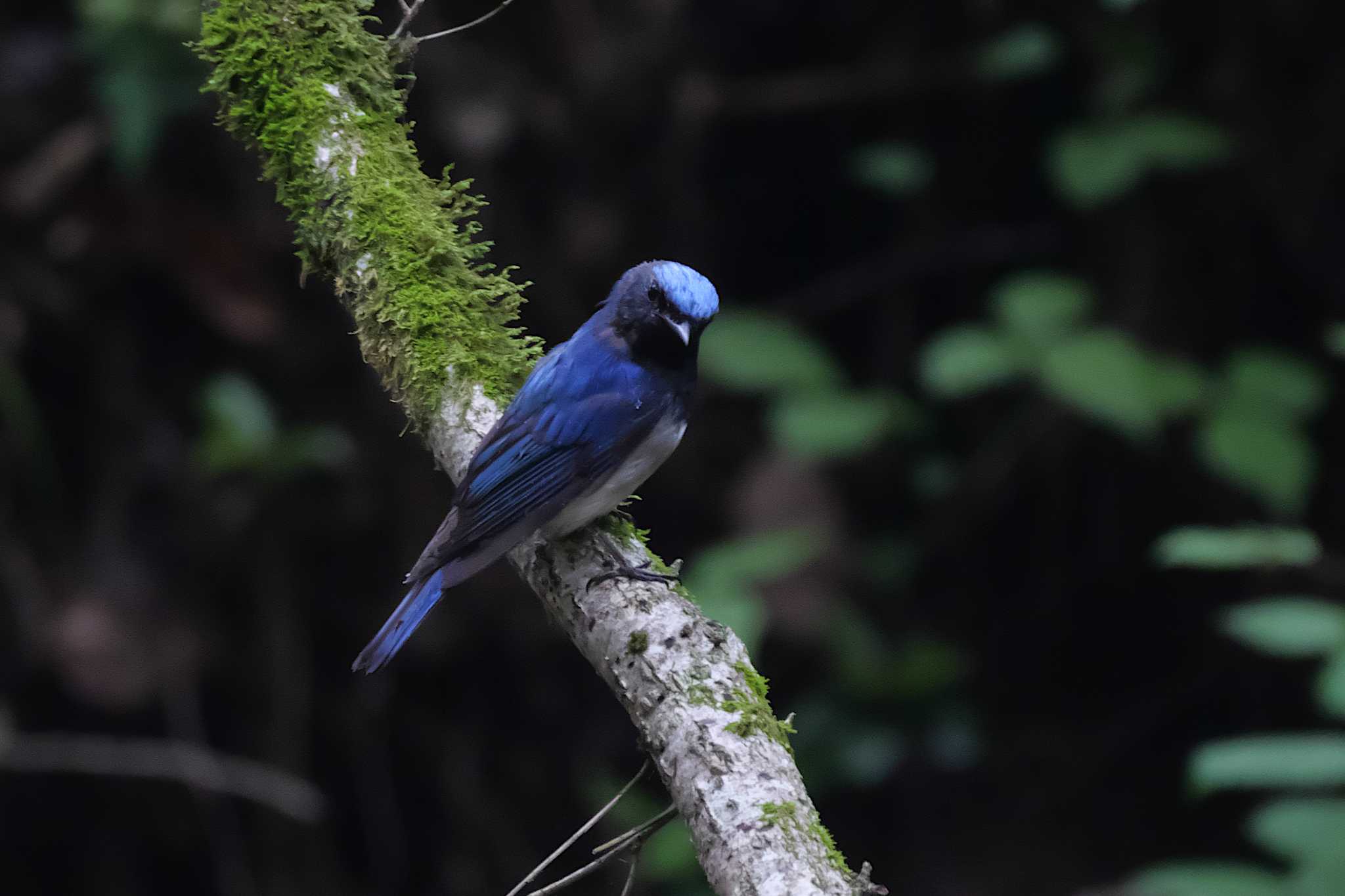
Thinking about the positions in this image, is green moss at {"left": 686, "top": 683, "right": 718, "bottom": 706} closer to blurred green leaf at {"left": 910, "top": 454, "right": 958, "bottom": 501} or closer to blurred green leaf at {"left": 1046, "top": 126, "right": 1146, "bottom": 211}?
blurred green leaf at {"left": 1046, "top": 126, "right": 1146, "bottom": 211}

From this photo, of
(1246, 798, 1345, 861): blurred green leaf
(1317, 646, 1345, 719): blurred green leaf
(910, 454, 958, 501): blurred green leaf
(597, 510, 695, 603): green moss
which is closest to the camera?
(597, 510, 695, 603): green moss

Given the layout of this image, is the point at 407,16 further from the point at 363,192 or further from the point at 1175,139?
the point at 1175,139

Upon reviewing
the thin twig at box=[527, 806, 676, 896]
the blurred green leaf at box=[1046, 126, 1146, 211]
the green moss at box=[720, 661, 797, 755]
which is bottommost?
the thin twig at box=[527, 806, 676, 896]

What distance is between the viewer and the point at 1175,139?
470 centimetres

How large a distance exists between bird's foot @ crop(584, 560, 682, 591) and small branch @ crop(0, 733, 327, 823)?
305cm

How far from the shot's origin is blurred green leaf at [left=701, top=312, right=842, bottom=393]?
4812mm

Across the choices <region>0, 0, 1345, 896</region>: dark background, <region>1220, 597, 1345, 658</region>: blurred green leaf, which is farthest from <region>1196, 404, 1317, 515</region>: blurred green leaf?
<region>1220, 597, 1345, 658</region>: blurred green leaf

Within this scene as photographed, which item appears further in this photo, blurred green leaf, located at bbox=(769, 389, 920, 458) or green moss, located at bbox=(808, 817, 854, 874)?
blurred green leaf, located at bbox=(769, 389, 920, 458)

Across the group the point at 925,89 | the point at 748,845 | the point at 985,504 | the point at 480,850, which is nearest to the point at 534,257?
the point at 925,89

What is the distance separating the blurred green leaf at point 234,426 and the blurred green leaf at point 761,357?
160cm

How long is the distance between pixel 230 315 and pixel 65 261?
764 mm

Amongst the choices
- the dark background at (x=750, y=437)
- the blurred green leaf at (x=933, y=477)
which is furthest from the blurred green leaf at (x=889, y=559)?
the blurred green leaf at (x=933, y=477)

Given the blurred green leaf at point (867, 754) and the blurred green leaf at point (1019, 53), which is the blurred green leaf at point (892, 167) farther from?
the blurred green leaf at point (867, 754)

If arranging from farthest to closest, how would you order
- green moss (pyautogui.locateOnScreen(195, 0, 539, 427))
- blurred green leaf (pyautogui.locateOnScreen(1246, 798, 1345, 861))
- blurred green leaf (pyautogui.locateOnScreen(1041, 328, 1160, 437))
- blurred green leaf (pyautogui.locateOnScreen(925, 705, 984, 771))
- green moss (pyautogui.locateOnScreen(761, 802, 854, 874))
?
1. blurred green leaf (pyautogui.locateOnScreen(925, 705, 984, 771))
2. blurred green leaf (pyautogui.locateOnScreen(1041, 328, 1160, 437))
3. blurred green leaf (pyautogui.locateOnScreen(1246, 798, 1345, 861))
4. green moss (pyautogui.locateOnScreen(195, 0, 539, 427))
5. green moss (pyautogui.locateOnScreen(761, 802, 854, 874))
